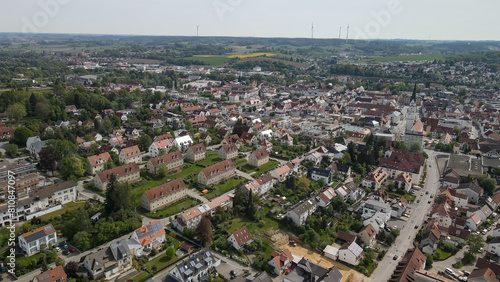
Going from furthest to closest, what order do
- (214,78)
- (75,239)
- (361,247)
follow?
(214,78) < (361,247) < (75,239)

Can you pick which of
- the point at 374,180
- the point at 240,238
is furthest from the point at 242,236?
the point at 374,180

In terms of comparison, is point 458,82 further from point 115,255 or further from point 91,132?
point 115,255

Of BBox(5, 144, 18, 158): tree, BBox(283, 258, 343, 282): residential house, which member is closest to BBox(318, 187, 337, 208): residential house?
BBox(283, 258, 343, 282): residential house

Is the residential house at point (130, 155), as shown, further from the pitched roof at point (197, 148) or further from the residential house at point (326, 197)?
the residential house at point (326, 197)

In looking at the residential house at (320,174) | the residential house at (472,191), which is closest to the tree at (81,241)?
the residential house at (320,174)

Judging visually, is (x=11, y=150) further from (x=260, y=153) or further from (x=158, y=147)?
(x=260, y=153)

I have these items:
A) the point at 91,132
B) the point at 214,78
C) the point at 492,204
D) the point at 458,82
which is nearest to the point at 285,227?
the point at 492,204
